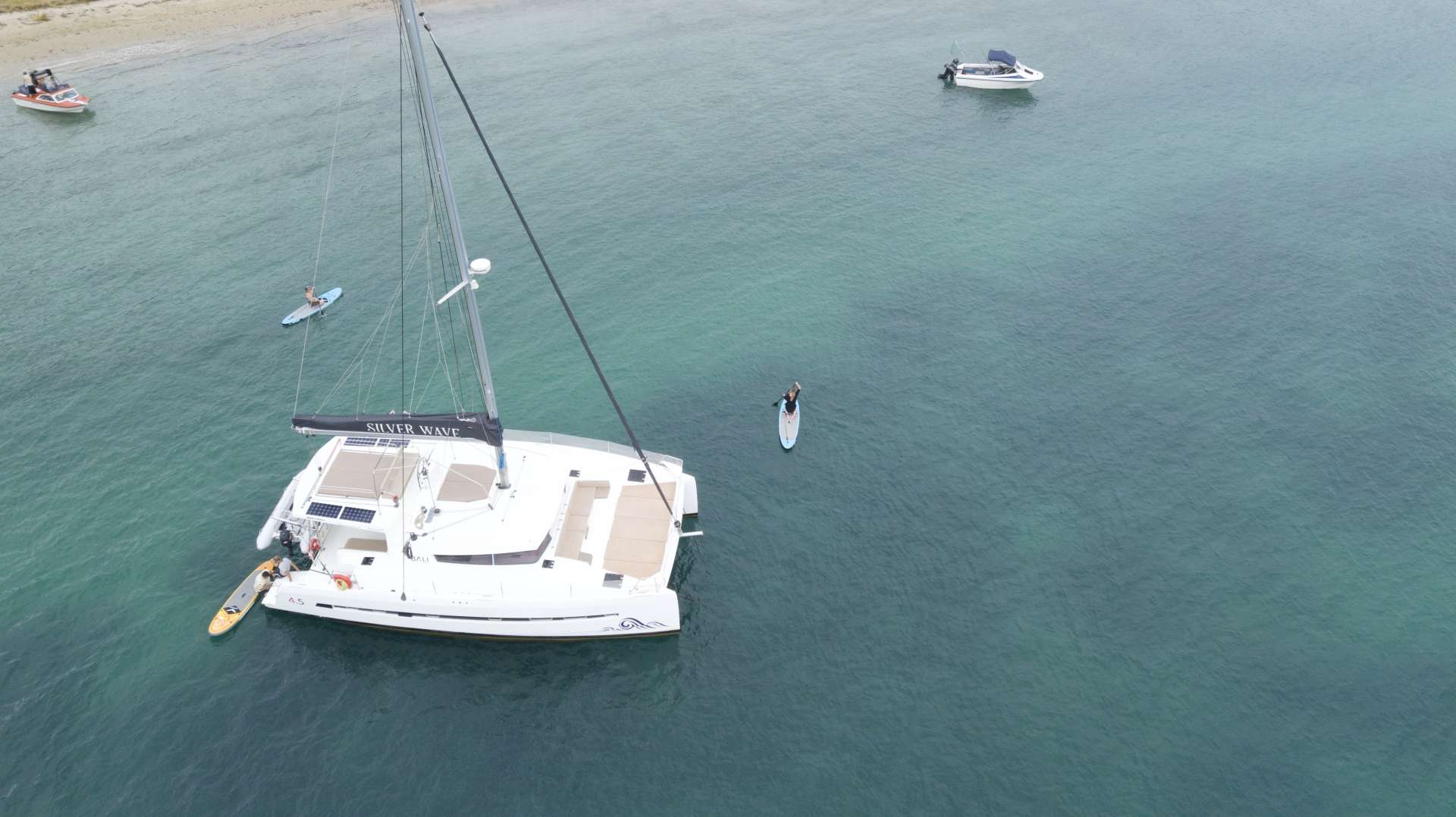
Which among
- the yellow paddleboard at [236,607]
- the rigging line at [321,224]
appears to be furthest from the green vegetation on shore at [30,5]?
the yellow paddleboard at [236,607]

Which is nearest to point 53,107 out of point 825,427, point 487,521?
point 487,521

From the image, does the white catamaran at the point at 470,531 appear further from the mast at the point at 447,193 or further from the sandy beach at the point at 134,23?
the sandy beach at the point at 134,23

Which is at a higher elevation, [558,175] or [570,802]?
[558,175]

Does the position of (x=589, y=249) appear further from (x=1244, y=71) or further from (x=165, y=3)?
(x=165, y=3)

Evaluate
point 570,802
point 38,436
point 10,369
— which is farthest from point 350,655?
point 10,369

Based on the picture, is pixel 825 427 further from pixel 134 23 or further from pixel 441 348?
pixel 134 23
